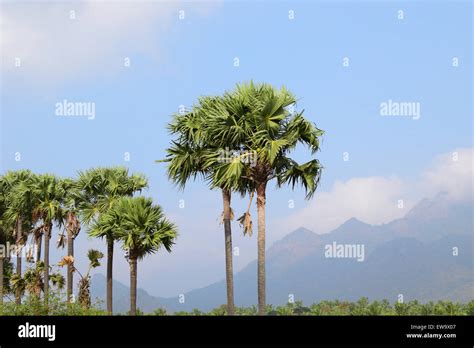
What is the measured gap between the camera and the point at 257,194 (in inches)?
1164

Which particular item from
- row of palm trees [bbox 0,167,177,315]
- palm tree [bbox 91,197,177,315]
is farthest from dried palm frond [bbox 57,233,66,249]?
palm tree [bbox 91,197,177,315]

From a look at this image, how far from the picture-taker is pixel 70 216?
4906 cm

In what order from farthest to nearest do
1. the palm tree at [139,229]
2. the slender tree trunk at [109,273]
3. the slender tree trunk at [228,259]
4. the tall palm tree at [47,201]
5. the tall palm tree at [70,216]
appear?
1. the tall palm tree at [47,201]
2. the tall palm tree at [70,216]
3. the slender tree trunk at [109,273]
4. the palm tree at [139,229]
5. the slender tree trunk at [228,259]

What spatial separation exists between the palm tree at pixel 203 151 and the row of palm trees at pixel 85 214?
646cm

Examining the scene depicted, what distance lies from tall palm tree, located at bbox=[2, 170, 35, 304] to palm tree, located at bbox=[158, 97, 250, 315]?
22162mm

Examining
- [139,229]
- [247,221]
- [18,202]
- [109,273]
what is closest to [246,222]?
[247,221]

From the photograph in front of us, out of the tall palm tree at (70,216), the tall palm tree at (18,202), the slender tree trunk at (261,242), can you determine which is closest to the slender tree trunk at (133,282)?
the tall palm tree at (70,216)

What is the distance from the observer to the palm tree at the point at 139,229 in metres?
37.6

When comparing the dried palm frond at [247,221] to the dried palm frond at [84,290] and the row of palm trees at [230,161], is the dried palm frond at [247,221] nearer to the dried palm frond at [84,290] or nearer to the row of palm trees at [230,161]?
the row of palm trees at [230,161]

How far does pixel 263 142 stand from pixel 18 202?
28.5m

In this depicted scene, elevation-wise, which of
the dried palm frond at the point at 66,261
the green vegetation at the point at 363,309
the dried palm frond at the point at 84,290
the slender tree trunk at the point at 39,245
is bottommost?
the green vegetation at the point at 363,309

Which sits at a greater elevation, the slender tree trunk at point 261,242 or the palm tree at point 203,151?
the palm tree at point 203,151
